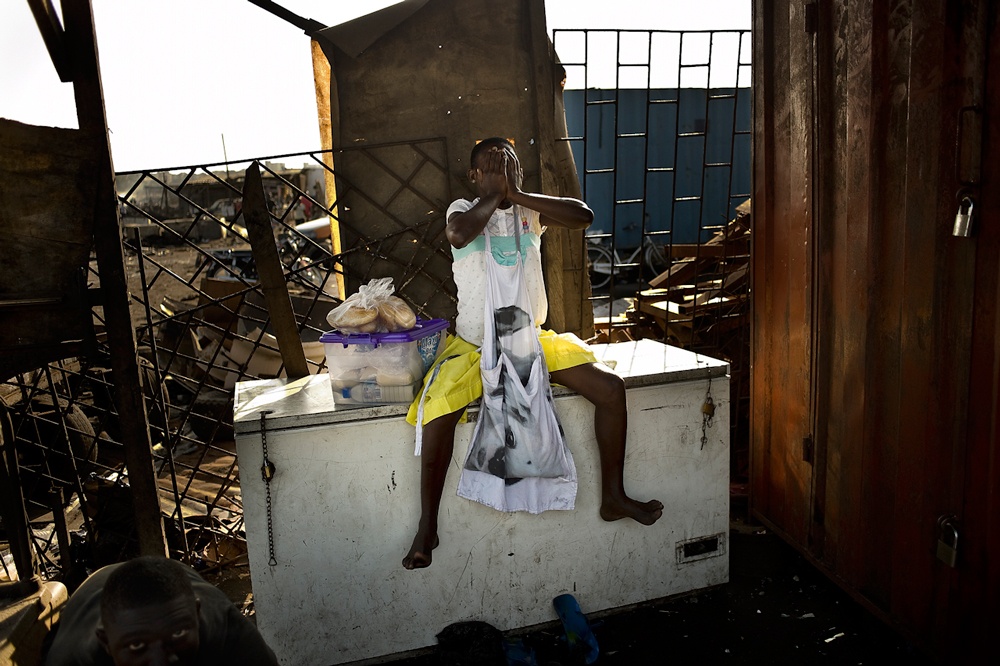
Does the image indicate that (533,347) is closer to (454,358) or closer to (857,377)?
(454,358)

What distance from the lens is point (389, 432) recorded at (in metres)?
2.77

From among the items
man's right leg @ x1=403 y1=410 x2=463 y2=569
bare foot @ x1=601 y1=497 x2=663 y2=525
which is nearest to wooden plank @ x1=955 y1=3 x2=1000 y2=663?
bare foot @ x1=601 y1=497 x2=663 y2=525

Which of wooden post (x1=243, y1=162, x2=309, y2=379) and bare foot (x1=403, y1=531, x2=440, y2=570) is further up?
wooden post (x1=243, y1=162, x2=309, y2=379)

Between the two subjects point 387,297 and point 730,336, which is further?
point 730,336

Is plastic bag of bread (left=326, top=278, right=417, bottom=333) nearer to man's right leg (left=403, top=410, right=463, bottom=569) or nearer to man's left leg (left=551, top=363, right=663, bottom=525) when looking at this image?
man's right leg (left=403, top=410, right=463, bottom=569)

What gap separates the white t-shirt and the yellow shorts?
0.08 metres

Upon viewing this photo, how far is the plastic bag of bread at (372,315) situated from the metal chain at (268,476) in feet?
1.54

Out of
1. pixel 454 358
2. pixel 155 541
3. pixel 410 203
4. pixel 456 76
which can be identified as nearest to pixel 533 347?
pixel 454 358

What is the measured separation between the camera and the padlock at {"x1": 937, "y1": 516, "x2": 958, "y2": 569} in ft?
8.04

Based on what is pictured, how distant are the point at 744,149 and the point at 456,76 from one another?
9.65 meters

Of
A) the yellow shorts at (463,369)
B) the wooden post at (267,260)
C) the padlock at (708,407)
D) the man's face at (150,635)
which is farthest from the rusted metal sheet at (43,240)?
the padlock at (708,407)

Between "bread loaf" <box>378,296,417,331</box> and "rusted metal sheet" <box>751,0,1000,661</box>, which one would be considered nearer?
"rusted metal sheet" <box>751,0,1000,661</box>

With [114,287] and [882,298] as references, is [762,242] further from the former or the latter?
[114,287]

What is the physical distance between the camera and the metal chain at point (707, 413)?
3.12 m
